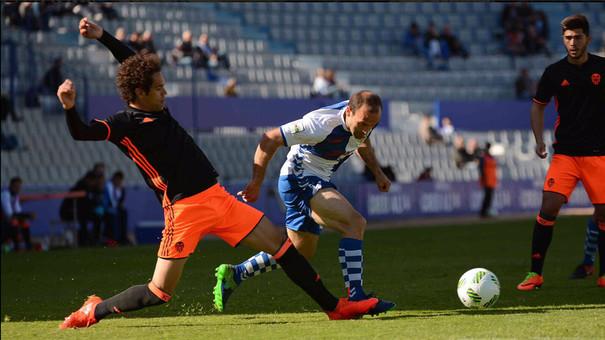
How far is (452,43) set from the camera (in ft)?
110

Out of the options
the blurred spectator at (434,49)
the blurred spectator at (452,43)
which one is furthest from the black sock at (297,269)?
the blurred spectator at (452,43)

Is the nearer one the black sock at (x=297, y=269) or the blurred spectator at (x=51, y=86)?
the black sock at (x=297, y=269)

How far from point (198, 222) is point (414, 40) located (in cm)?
2574

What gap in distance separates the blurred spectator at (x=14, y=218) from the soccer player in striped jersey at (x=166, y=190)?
1132cm

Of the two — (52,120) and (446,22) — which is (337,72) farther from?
(52,120)

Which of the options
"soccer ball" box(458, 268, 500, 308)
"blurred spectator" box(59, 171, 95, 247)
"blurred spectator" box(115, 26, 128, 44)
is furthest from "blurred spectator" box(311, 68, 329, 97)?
"soccer ball" box(458, 268, 500, 308)

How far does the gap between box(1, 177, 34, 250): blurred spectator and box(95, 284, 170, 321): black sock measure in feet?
37.6

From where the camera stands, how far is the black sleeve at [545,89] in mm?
10370

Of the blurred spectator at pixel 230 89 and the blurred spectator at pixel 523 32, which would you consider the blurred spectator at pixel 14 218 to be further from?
the blurred spectator at pixel 523 32

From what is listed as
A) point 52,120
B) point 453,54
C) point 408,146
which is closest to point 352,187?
point 408,146

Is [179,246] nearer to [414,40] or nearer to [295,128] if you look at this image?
[295,128]

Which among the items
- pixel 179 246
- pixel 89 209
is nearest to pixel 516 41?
pixel 89 209

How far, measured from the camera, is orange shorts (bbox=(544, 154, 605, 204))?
10258mm

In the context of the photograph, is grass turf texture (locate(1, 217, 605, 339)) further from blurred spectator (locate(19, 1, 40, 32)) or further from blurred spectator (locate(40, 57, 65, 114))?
blurred spectator (locate(19, 1, 40, 32))
